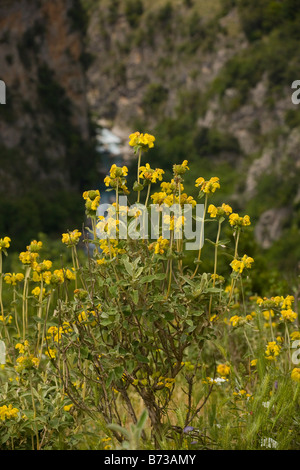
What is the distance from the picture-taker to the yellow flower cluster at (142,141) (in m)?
2.21

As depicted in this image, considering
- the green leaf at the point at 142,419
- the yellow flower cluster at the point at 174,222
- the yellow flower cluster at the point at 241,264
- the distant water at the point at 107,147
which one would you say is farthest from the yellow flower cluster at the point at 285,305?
the distant water at the point at 107,147

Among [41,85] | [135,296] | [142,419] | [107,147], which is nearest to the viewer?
[142,419]

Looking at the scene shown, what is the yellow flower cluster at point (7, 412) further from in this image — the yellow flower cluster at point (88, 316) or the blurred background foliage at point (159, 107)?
the blurred background foliage at point (159, 107)

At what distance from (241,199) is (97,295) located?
55.0 m

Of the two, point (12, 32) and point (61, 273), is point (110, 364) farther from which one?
point (12, 32)

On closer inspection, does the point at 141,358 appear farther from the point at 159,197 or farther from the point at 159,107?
the point at 159,107

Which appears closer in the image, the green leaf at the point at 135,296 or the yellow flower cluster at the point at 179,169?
the green leaf at the point at 135,296

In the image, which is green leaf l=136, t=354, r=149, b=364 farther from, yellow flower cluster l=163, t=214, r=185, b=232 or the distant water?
the distant water

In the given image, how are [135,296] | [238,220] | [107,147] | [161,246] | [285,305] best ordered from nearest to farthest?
[135,296]
[161,246]
[238,220]
[285,305]
[107,147]

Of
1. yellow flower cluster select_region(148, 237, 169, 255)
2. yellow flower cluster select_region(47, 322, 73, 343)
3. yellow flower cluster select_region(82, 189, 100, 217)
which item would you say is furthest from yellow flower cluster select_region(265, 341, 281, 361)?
yellow flower cluster select_region(82, 189, 100, 217)

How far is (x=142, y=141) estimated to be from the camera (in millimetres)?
2207

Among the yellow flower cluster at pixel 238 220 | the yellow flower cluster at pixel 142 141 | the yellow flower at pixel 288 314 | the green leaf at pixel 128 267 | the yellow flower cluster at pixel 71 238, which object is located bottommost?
the yellow flower at pixel 288 314

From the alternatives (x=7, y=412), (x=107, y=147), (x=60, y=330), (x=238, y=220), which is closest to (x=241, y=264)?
(x=238, y=220)

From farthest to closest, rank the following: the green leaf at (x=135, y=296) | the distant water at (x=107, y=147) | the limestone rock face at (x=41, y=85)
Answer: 1. the distant water at (x=107, y=147)
2. the limestone rock face at (x=41, y=85)
3. the green leaf at (x=135, y=296)
